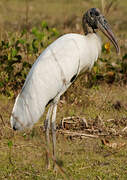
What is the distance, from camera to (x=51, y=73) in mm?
4477

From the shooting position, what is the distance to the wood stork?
4312 mm

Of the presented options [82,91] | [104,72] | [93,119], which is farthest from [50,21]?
[93,119]

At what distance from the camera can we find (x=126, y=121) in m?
5.31

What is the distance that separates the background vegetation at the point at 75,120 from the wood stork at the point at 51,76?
0.24 metres

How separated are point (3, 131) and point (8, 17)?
6769 mm

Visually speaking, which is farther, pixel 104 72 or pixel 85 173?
pixel 104 72

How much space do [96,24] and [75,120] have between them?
101 centimetres

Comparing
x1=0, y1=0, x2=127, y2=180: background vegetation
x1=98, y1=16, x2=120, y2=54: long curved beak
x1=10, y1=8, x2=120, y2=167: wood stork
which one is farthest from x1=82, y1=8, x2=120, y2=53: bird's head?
x1=0, y1=0, x2=127, y2=180: background vegetation

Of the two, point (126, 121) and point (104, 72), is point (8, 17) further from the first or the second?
point (126, 121)

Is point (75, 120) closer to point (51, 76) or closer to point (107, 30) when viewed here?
point (51, 76)

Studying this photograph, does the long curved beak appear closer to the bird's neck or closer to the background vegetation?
the bird's neck

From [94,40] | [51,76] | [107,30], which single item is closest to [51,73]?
[51,76]

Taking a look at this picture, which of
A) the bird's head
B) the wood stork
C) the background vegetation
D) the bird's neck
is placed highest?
the bird's head

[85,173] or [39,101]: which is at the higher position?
[39,101]
